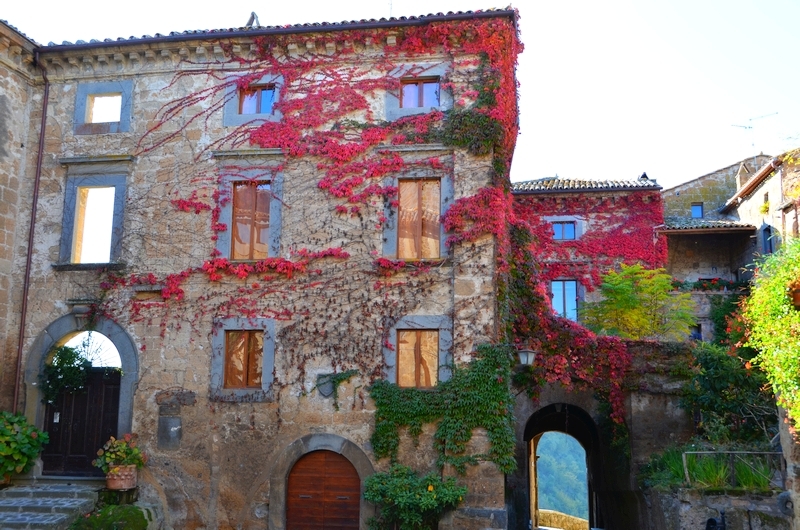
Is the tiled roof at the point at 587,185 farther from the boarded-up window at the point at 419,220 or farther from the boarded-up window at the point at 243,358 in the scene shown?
the boarded-up window at the point at 243,358

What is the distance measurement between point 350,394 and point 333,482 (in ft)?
5.52

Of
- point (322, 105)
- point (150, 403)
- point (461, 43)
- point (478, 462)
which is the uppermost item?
point (461, 43)

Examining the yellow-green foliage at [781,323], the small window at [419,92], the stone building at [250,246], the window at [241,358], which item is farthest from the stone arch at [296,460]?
the yellow-green foliage at [781,323]

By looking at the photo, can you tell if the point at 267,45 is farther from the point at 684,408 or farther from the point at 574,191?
the point at 574,191

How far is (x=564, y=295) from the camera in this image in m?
26.1

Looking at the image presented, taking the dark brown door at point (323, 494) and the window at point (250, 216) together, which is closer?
the dark brown door at point (323, 494)

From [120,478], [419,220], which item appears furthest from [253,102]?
[120,478]

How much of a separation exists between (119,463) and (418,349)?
6104 millimetres

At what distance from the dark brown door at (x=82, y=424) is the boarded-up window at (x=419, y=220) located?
260 inches

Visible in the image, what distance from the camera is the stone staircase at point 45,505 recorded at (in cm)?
1350

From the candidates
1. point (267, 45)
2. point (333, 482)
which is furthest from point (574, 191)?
point (333, 482)

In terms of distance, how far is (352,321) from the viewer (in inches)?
581

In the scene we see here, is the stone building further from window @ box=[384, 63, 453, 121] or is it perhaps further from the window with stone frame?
the window with stone frame

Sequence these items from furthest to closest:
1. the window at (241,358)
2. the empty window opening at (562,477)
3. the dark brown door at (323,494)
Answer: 1. the empty window opening at (562,477)
2. the window at (241,358)
3. the dark brown door at (323,494)
